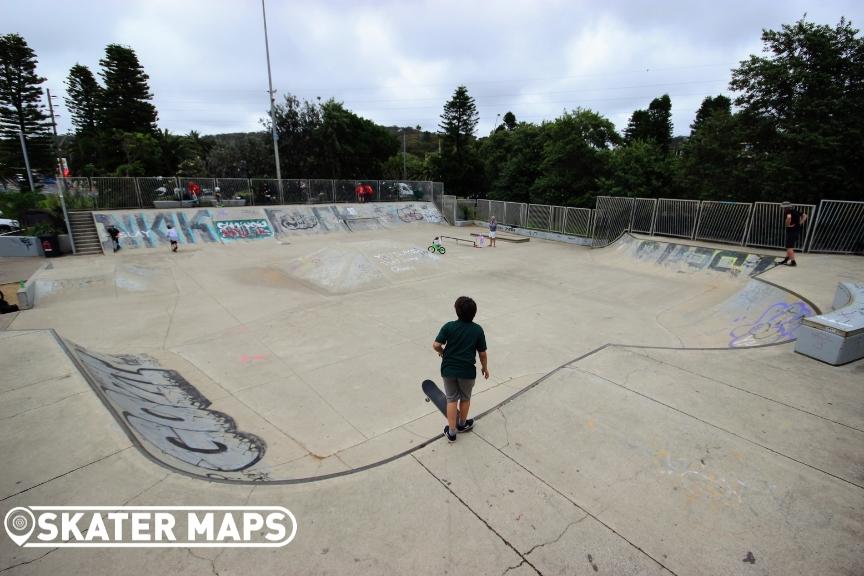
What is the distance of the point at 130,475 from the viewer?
354 centimetres

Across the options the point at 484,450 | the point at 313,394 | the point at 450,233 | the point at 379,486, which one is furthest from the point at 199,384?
the point at 450,233

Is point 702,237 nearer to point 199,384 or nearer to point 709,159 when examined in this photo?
point 709,159

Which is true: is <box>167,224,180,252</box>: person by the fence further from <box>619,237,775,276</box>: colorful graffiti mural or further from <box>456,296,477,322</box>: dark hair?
<box>619,237,775,276</box>: colorful graffiti mural

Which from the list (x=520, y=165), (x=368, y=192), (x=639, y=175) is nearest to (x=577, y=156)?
(x=639, y=175)

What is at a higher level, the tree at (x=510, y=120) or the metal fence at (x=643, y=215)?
the tree at (x=510, y=120)

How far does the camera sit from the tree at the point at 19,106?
43125 mm

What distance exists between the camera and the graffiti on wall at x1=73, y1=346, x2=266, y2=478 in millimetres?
4527

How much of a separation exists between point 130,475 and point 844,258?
1898 cm

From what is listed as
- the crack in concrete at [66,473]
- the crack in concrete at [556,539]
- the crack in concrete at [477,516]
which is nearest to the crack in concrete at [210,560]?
the crack in concrete at [66,473]

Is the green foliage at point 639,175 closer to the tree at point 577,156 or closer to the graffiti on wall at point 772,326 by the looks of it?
the tree at point 577,156

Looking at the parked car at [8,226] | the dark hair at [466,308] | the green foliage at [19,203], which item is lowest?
the parked car at [8,226]

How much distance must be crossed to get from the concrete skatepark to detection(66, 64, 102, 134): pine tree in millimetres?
60757

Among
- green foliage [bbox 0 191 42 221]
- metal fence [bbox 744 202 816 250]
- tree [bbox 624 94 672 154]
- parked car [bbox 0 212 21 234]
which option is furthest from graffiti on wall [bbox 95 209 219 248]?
tree [bbox 624 94 672 154]

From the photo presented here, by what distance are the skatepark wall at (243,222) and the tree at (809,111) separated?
21.8 m
